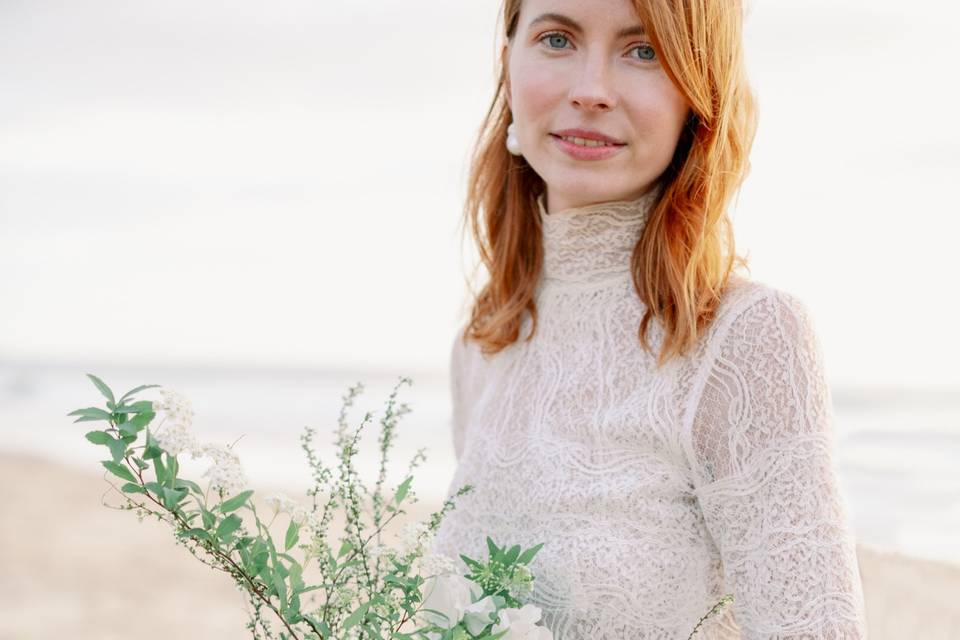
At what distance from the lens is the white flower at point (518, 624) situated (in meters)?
1.37

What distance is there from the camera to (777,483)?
5.14ft

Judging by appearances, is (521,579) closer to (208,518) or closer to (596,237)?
(208,518)

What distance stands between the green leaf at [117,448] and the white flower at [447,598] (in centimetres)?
44

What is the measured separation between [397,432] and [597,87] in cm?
186

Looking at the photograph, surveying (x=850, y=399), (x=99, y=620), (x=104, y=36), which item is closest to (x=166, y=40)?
(x=104, y=36)

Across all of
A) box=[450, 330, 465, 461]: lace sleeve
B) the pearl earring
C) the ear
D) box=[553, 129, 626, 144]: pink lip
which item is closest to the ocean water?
box=[450, 330, 465, 461]: lace sleeve

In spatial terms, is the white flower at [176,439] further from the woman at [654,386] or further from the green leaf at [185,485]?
the woman at [654,386]

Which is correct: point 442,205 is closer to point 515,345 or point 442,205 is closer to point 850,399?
point 850,399

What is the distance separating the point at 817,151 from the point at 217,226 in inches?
591

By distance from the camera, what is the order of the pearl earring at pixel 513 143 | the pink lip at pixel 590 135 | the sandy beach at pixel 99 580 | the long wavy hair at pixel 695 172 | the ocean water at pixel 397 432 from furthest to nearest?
1. the ocean water at pixel 397 432
2. the sandy beach at pixel 99 580
3. the pearl earring at pixel 513 143
4. the pink lip at pixel 590 135
5. the long wavy hair at pixel 695 172

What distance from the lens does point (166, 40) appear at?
25.7 m

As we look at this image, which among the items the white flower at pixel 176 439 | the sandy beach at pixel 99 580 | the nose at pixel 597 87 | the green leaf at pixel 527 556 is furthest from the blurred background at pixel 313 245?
the white flower at pixel 176 439

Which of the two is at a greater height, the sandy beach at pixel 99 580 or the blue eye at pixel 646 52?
the blue eye at pixel 646 52

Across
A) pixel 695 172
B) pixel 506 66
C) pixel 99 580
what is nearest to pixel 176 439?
pixel 695 172
